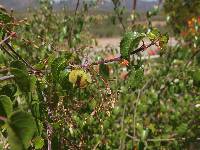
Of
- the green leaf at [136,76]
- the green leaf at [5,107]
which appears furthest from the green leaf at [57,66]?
the green leaf at [5,107]

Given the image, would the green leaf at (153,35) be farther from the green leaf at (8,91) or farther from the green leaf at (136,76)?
the green leaf at (8,91)

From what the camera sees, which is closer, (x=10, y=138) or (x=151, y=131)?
(x=10, y=138)

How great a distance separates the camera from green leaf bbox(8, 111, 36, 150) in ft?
2.86

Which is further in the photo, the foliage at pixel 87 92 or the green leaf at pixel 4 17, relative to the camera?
the green leaf at pixel 4 17

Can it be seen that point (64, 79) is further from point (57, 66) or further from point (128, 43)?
point (128, 43)

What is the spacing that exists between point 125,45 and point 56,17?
4091 millimetres

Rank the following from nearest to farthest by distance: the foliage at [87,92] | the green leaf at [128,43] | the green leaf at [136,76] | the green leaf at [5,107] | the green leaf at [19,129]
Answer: the green leaf at [19,129], the green leaf at [5,107], the foliage at [87,92], the green leaf at [128,43], the green leaf at [136,76]

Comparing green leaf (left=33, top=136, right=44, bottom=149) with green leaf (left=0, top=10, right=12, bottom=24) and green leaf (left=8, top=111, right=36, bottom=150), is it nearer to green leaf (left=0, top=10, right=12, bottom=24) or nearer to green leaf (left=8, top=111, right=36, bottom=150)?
green leaf (left=0, top=10, right=12, bottom=24)

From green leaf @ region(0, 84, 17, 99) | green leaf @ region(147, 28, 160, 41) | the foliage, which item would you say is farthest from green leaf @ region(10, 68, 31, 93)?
green leaf @ region(147, 28, 160, 41)

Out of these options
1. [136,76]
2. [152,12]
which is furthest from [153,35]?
[152,12]

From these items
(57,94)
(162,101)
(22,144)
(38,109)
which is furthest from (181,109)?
(22,144)

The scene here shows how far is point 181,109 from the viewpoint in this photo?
15.0ft

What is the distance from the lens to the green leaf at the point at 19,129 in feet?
2.86

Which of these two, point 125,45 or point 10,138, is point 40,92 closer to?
point 125,45
